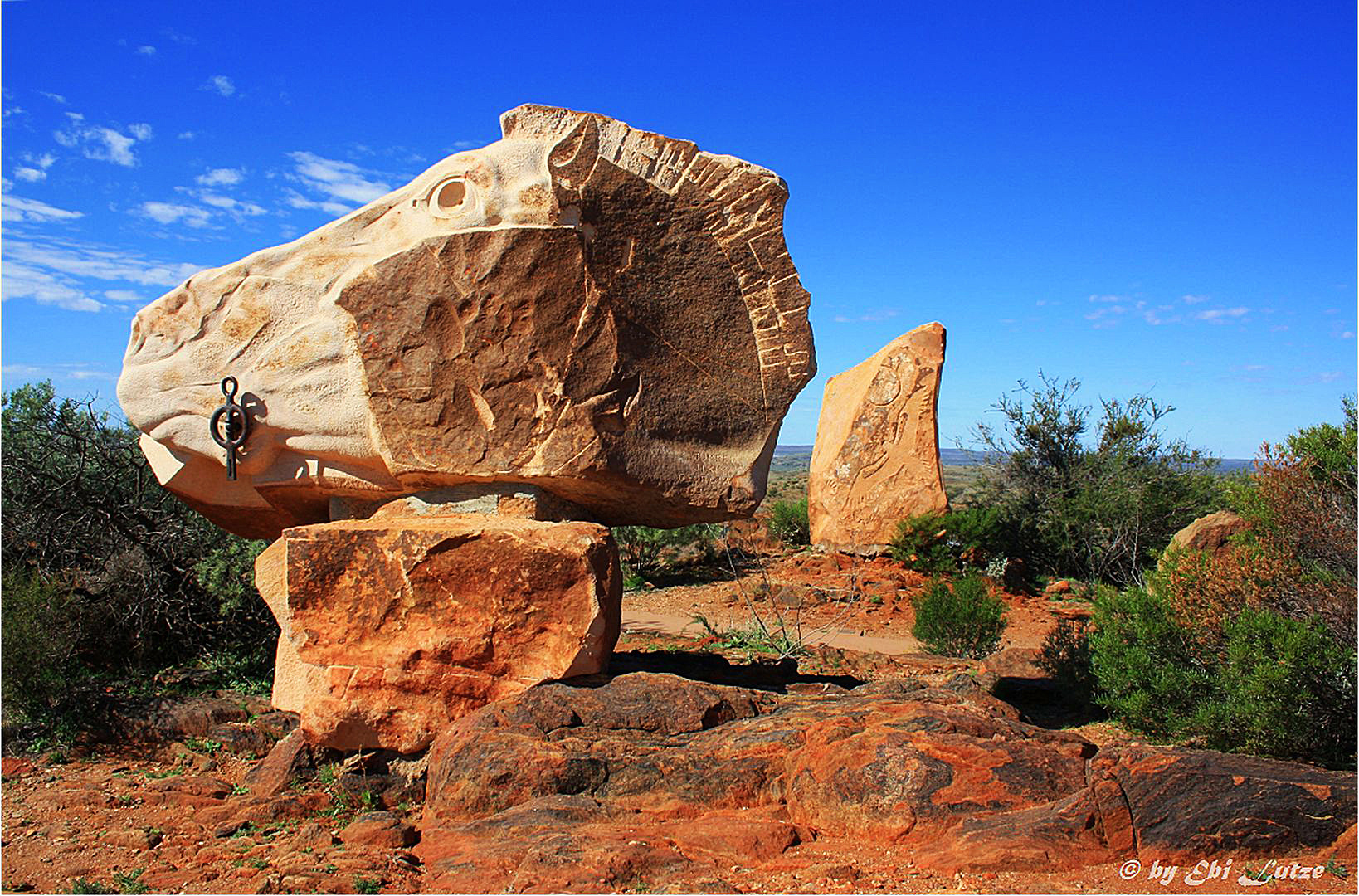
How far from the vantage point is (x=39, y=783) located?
509cm

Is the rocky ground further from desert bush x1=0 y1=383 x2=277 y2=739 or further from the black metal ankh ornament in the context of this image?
desert bush x1=0 y1=383 x2=277 y2=739

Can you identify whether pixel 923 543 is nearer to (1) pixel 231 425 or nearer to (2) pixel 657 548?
(2) pixel 657 548

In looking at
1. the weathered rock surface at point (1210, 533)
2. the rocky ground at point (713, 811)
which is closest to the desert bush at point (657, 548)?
the weathered rock surface at point (1210, 533)

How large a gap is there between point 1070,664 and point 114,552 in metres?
6.43

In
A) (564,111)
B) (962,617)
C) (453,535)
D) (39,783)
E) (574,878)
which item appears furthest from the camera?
(962,617)

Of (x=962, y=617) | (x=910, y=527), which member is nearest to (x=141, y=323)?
(x=962, y=617)

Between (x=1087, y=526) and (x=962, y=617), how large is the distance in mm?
7246

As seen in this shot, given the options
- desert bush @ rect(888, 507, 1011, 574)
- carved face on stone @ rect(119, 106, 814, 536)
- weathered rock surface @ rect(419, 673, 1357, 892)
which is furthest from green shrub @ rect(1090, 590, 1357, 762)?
desert bush @ rect(888, 507, 1011, 574)

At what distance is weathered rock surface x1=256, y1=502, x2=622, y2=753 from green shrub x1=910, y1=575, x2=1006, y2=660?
→ 4372mm

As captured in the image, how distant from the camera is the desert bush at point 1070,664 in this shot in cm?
615

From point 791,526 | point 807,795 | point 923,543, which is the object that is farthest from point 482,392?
point 791,526

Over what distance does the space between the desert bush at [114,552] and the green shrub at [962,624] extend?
487 cm

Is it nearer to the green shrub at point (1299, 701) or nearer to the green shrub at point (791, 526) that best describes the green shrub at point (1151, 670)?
the green shrub at point (1299, 701)

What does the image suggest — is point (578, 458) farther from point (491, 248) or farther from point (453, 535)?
point (491, 248)
